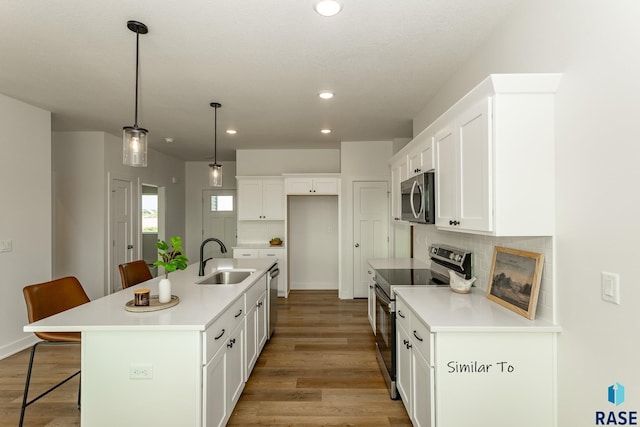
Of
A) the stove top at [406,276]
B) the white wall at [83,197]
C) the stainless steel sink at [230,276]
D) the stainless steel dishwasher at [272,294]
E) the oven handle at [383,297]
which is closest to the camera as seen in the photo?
the oven handle at [383,297]

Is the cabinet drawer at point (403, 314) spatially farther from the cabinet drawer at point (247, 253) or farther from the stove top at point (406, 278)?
the cabinet drawer at point (247, 253)

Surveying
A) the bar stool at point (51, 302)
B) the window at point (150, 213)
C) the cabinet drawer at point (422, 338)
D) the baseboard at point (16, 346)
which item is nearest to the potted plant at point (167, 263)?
the bar stool at point (51, 302)

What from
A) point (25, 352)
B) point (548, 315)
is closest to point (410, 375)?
point (548, 315)

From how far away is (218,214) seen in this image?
7.37 meters

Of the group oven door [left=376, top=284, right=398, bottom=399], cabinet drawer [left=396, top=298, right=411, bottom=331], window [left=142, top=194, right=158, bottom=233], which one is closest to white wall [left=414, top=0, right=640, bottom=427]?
cabinet drawer [left=396, top=298, right=411, bottom=331]

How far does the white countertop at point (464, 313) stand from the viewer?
1609 mm

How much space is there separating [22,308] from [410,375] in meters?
4.13

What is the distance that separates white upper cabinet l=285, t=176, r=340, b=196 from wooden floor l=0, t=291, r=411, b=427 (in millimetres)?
2304

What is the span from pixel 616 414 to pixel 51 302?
3187mm

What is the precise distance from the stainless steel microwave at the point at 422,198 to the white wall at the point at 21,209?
4140mm

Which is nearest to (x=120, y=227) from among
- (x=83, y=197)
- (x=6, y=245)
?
(x=83, y=197)

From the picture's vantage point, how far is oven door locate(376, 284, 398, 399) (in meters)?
2.48

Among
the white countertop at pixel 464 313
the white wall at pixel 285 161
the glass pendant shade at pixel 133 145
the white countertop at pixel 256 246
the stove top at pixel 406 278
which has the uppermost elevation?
the white wall at pixel 285 161

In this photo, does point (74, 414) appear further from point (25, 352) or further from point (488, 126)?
point (488, 126)
